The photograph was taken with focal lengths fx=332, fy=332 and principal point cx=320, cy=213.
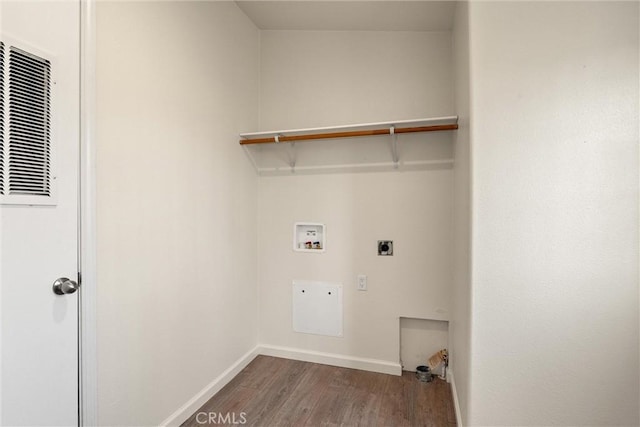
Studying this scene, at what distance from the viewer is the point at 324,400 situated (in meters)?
2.12

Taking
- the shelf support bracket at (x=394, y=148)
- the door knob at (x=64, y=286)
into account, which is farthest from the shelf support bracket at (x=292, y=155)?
the door knob at (x=64, y=286)

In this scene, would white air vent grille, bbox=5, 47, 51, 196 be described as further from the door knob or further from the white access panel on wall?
the white access panel on wall

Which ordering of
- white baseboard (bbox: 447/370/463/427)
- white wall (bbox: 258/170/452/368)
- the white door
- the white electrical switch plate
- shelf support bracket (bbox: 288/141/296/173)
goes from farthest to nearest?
shelf support bracket (bbox: 288/141/296/173) → the white electrical switch plate → white wall (bbox: 258/170/452/368) → white baseboard (bbox: 447/370/463/427) → the white door

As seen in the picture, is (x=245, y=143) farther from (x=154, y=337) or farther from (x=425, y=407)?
(x=425, y=407)

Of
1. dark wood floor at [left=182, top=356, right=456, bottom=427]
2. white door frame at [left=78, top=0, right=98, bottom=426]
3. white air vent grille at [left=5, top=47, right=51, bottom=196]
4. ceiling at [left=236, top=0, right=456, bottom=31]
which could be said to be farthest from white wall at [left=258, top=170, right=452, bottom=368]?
white air vent grille at [left=5, top=47, right=51, bottom=196]

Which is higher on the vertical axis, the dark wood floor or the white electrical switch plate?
the white electrical switch plate

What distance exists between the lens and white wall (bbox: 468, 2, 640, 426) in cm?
142

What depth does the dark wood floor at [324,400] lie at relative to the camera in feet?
6.32

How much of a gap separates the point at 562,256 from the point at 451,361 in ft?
3.91

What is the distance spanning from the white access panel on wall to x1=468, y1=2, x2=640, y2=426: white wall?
3.99ft

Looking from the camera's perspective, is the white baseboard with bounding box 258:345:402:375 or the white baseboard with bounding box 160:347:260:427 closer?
the white baseboard with bounding box 160:347:260:427

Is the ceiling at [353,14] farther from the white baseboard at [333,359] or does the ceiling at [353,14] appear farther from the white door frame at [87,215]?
the white baseboard at [333,359]

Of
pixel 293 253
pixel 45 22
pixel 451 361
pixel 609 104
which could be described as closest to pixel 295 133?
pixel 293 253

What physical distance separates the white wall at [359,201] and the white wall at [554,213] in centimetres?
85
